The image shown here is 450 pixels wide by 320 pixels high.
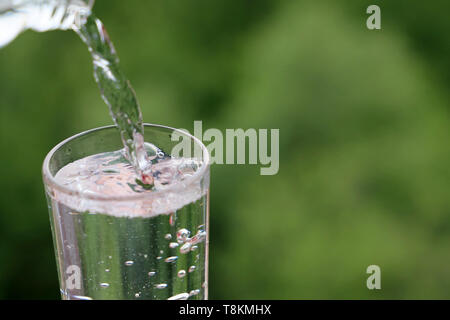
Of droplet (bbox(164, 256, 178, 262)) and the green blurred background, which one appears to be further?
the green blurred background

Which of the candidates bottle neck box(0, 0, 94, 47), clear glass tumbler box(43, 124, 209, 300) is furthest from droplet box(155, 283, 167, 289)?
bottle neck box(0, 0, 94, 47)

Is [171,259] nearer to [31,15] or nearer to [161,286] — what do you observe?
[161,286]

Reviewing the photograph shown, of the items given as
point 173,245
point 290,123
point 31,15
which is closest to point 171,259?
point 173,245

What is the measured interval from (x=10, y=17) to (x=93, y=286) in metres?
0.23

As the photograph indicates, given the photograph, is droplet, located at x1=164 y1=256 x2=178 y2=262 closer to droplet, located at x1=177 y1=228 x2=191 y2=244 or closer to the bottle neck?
droplet, located at x1=177 y1=228 x2=191 y2=244

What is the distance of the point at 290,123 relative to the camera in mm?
1796

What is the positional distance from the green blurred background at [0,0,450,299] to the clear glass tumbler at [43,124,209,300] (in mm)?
1180

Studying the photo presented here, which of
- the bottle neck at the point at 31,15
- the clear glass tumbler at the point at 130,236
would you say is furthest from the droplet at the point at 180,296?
the bottle neck at the point at 31,15

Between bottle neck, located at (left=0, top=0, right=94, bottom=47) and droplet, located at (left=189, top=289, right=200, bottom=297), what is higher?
bottle neck, located at (left=0, top=0, right=94, bottom=47)

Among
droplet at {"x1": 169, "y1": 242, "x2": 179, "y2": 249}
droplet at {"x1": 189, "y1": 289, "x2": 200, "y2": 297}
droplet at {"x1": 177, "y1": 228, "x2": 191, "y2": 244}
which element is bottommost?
droplet at {"x1": 189, "y1": 289, "x2": 200, "y2": 297}

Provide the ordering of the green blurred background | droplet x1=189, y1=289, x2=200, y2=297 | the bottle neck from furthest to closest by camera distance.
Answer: the green blurred background
droplet x1=189, y1=289, x2=200, y2=297
the bottle neck

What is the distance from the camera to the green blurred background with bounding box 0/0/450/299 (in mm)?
1786

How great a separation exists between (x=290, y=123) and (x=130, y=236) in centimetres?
125
